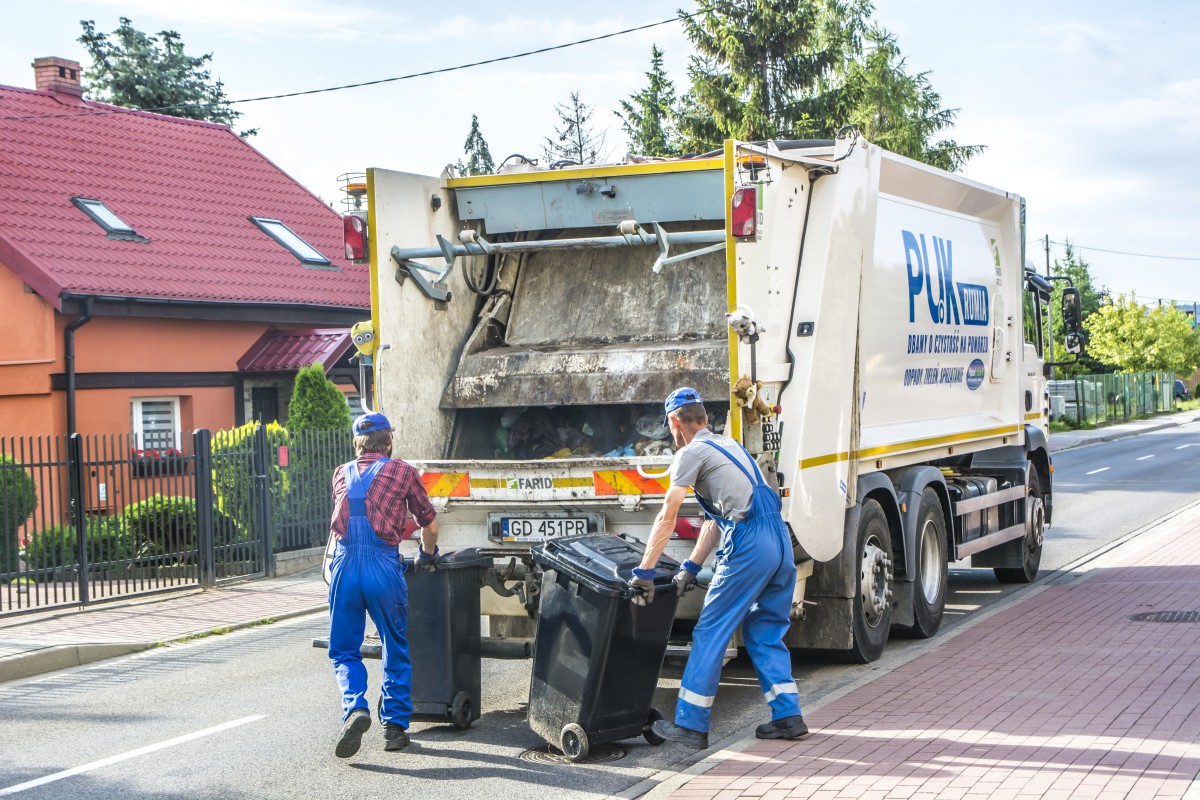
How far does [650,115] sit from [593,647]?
3689cm

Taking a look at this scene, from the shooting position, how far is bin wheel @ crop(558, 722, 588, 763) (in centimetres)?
627

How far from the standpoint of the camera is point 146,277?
738 inches

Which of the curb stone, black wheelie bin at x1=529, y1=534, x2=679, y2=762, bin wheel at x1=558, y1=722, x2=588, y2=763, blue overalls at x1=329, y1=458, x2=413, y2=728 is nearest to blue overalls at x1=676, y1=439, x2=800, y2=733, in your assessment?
black wheelie bin at x1=529, y1=534, x2=679, y2=762

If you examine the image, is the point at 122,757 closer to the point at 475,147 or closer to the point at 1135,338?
the point at 475,147

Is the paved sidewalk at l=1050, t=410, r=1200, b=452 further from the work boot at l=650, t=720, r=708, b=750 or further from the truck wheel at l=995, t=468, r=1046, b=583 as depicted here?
the work boot at l=650, t=720, r=708, b=750

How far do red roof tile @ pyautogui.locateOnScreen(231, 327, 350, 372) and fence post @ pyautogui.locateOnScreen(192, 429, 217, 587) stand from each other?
6.19 meters

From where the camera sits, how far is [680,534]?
729 cm

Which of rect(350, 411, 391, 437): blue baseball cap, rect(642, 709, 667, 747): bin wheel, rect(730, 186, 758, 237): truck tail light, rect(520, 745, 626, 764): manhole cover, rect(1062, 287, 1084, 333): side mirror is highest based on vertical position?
rect(730, 186, 758, 237): truck tail light

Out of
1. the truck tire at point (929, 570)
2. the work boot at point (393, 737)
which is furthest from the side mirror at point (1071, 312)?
the work boot at point (393, 737)

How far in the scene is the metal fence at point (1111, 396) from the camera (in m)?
46.8

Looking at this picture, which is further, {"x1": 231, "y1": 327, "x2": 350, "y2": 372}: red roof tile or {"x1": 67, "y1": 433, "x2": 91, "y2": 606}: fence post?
{"x1": 231, "y1": 327, "x2": 350, "y2": 372}: red roof tile

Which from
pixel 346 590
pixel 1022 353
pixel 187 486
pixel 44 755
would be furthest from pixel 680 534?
pixel 187 486

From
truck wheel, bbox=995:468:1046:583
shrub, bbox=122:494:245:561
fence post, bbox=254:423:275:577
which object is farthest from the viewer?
fence post, bbox=254:423:275:577

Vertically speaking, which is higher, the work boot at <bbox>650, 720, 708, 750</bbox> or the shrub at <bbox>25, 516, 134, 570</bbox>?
the shrub at <bbox>25, 516, 134, 570</bbox>
